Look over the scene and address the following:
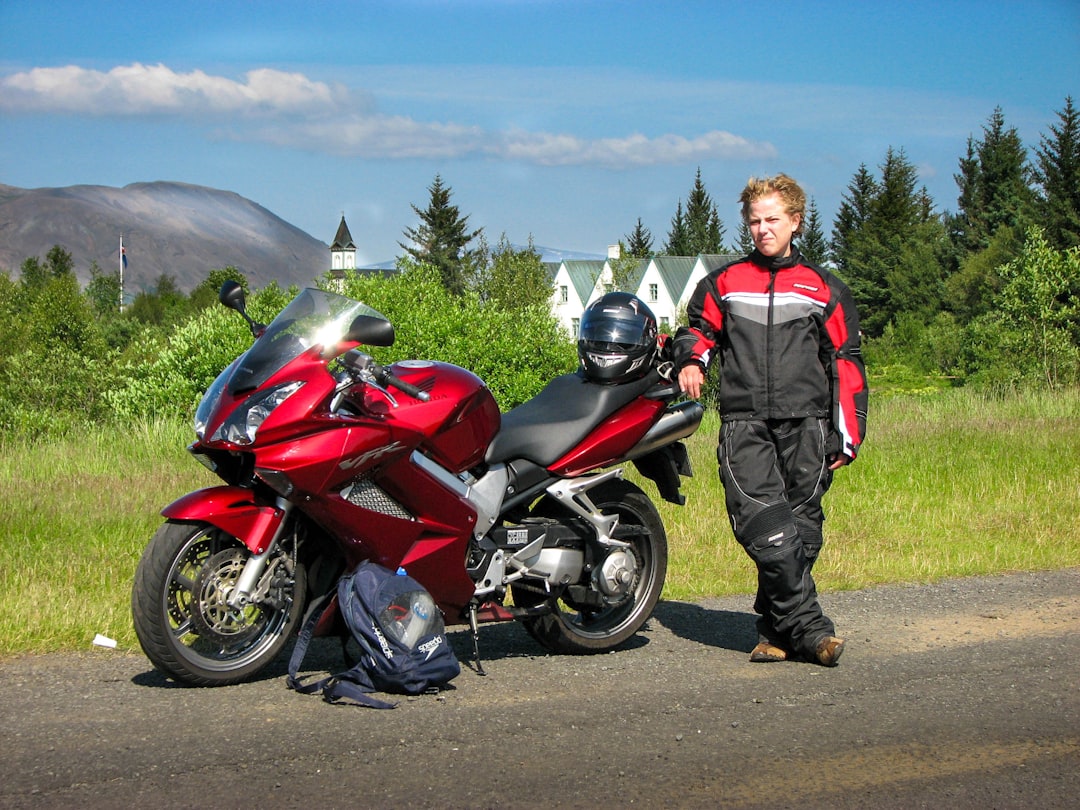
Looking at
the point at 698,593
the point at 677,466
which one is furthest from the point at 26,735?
the point at 698,593

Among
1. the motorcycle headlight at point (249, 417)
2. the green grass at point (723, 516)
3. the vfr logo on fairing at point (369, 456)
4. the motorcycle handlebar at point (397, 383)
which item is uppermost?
the motorcycle handlebar at point (397, 383)

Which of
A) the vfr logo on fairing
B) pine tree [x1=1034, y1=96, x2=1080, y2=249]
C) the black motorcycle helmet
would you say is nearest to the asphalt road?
the vfr logo on fairing

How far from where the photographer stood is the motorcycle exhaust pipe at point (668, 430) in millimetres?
5852

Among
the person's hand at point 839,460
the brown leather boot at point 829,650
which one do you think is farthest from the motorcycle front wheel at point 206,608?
the person's hand at point 839,460

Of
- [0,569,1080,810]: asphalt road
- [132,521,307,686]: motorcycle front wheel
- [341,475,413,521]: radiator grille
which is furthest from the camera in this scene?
[341,475,413,521]: radiator grille

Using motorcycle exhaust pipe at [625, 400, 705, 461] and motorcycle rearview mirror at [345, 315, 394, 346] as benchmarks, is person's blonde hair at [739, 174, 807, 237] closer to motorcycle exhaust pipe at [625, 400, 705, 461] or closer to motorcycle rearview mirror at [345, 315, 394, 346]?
motorcycle exhaust pipe at [625, 400, 705, 461]

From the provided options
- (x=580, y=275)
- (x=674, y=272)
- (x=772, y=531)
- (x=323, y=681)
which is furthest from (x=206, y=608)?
(x=580, y=275)

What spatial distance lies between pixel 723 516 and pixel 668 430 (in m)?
3.82

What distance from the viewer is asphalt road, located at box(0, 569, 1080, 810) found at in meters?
3.74

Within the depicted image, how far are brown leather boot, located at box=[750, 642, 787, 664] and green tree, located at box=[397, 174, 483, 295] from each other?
88.3m

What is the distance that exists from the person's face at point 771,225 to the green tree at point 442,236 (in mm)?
88105

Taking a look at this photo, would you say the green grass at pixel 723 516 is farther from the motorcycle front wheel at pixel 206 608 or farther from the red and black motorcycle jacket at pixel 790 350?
the red and black motorcycle jacket at pixel 790 350

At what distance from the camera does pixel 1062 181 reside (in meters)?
57.5

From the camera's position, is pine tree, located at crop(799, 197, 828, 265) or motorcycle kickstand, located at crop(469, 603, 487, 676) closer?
motorcycle kickstand, located at crop(469, 603, 487, 676)
